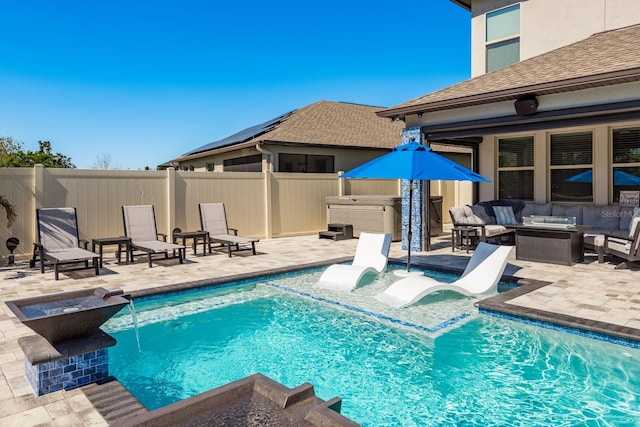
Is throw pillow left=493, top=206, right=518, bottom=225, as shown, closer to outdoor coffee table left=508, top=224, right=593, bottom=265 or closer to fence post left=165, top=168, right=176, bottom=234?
outdoor coffee table left=508, top=224, right=593, bottom=265

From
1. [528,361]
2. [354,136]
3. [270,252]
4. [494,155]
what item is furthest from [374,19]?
[528,361]

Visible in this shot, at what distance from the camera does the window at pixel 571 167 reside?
12.0 metres

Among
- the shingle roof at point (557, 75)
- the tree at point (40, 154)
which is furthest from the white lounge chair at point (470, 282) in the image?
the tree at point (40, 154)

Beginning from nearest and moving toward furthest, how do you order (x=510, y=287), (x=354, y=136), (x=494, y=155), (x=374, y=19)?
(x=510, y=287) → (x=494, y=155) → (x=354, y=136) → (x=374, y=19)

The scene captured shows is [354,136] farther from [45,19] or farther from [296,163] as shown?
[45,19]

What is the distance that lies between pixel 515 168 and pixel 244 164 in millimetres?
10191

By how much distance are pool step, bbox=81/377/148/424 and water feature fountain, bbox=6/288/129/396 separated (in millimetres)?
154

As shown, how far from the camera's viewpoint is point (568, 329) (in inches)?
194

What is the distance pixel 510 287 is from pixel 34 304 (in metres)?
6.52

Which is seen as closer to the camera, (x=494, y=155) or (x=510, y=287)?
(x=510, y=287)

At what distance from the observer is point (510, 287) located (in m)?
7.20

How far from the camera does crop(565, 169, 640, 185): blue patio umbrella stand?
36.7 feet

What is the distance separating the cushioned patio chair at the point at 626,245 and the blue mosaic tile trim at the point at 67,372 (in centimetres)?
841

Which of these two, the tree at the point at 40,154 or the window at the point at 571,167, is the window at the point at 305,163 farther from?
the tree at the point at 40,154
